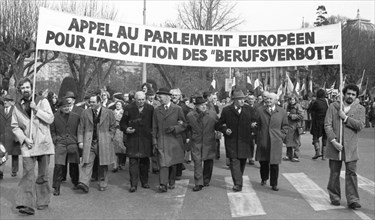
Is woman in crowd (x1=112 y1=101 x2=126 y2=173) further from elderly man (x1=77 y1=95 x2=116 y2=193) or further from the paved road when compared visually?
elderly man (x1=77 y1=95 x2=116 y2=193)

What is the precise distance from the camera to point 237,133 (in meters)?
7.54

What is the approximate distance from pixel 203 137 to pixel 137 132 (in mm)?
1275

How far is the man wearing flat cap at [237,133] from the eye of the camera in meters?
7.45

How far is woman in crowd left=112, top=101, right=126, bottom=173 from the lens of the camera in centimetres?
912

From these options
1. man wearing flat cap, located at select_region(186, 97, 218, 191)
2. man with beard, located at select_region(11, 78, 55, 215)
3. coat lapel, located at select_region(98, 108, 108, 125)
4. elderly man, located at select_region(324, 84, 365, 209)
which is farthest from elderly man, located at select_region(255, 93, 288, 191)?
→ man with beard, located at select_region(11, 78, 55, 215)

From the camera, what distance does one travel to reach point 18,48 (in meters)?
27.0

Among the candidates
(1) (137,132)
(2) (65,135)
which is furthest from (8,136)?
(1) (137,132)

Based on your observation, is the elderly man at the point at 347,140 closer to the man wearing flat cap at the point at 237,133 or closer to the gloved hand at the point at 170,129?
the man wearing flat cap at the point at 237,133

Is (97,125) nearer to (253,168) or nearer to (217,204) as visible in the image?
(217,204)

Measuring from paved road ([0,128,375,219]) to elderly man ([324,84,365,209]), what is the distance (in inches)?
10.2

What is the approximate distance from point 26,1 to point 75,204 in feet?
75.3

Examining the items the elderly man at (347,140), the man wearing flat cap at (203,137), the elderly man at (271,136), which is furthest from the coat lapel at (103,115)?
the elderly man at (347,140)

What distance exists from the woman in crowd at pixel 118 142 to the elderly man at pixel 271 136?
10.3ft

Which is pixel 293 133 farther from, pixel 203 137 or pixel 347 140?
pixel 347 140
